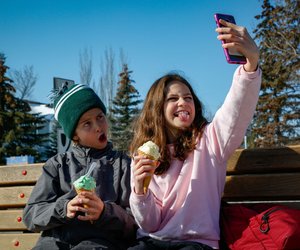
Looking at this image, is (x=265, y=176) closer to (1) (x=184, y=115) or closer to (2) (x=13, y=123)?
(1) (x=184, y=115)

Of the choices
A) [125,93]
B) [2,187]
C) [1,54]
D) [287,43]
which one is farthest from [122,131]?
[2,187]

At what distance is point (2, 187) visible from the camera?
157 inches

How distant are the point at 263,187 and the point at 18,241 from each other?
2.20m

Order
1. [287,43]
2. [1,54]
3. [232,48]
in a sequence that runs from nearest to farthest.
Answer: [232,48] → [287,43] → [1,54]

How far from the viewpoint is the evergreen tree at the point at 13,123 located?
29.2 metres

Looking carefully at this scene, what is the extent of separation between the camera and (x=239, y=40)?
2.29m

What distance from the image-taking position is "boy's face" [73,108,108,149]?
10.3ft

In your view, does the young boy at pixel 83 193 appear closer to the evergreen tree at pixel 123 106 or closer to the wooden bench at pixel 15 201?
the wooden bench at pixel 15 201

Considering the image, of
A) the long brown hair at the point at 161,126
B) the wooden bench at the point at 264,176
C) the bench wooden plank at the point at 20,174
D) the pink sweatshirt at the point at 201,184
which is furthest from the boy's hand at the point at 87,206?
the bench wooden plank at the point at 20,174

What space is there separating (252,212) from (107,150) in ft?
4.01

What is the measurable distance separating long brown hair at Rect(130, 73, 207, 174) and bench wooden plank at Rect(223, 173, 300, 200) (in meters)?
0.48

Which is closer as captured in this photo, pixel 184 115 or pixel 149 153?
pixel 149 153

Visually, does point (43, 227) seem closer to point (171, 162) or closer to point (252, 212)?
point (171, 162)

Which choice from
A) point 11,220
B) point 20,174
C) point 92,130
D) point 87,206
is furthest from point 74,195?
point 11,220
